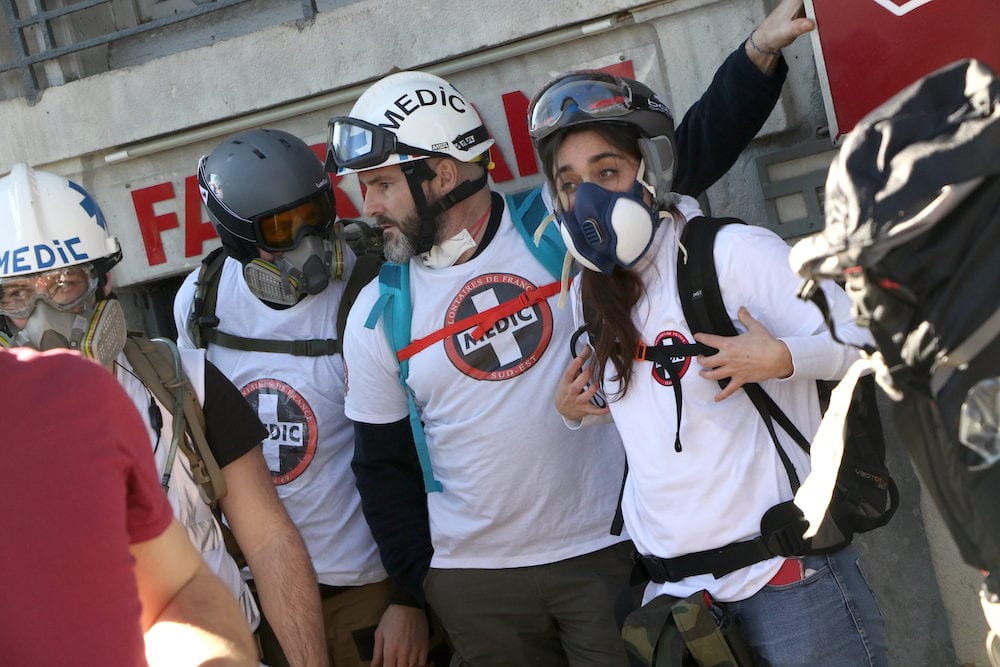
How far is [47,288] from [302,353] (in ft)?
2.69

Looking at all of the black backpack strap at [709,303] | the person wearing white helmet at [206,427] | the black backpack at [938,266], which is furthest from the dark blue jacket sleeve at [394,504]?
the black backpack at [938,266]

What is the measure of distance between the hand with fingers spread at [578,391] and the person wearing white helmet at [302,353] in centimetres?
114

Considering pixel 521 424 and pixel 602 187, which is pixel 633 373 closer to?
pixel 602 187

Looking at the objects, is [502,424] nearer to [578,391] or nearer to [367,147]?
[578,391]

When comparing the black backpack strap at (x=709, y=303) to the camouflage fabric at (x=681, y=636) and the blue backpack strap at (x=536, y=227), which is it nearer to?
the camouflage fabric at (x=681, y=636)

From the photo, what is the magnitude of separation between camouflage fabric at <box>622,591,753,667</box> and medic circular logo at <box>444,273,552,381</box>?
90 cm

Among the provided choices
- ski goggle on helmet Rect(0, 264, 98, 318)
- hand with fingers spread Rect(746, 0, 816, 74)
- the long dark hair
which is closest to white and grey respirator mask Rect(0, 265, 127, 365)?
ski goggle on helmet Rect(0, 264, 98, 318)

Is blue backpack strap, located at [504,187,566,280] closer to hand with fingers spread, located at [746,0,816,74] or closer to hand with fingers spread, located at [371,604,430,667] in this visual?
hand with fingers spread, located at [746,0,816,74]

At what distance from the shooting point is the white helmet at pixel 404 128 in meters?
3.60

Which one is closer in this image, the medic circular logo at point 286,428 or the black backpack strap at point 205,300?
the medic circular logo at point 286,428

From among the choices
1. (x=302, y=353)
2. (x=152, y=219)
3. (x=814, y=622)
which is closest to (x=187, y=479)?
(x=302, y=353)

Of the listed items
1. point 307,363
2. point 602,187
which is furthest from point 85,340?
point 602,187

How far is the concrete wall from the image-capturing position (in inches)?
159

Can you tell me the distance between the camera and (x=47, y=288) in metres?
3.35
